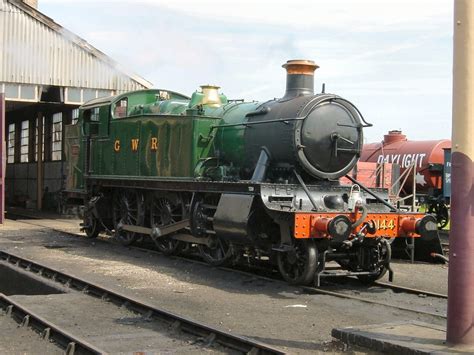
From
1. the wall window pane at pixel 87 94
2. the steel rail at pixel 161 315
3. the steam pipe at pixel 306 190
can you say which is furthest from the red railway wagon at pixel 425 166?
the steel rail at pixel 161 315

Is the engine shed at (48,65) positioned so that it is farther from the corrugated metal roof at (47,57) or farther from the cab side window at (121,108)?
the cab side window at (121,108)

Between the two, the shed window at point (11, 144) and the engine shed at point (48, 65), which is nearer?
the engine shed at point (48, 65)

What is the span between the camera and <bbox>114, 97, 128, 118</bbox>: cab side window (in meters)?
13.7

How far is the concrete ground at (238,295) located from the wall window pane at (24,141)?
791 inches

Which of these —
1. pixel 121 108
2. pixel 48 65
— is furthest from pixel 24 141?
pixel 121 108

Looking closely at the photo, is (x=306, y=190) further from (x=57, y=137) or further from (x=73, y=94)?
(x=57, y=137)

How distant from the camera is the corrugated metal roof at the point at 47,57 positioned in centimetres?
2091

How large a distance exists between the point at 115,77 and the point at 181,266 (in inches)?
501

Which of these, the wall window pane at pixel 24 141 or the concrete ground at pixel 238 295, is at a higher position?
the wall window pane at pixel 24 141

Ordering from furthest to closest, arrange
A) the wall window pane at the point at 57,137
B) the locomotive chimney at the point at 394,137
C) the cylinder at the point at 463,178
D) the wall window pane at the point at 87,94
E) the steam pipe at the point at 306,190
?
the wall window pane at the point at 57,137, the wall window pane at the point at 87,94, the locomotive chimney at the point at 394,137, the steam pipe at the point at 306,190, the cylinder at the point at 463,178

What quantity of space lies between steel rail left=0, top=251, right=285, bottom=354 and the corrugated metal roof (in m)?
12.0

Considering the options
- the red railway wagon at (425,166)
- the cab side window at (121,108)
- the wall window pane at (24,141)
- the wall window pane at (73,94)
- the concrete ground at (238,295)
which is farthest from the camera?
the wall window pane at (24,141)

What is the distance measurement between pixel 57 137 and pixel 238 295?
2158 centimetres

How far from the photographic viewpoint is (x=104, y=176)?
14.0 meters
